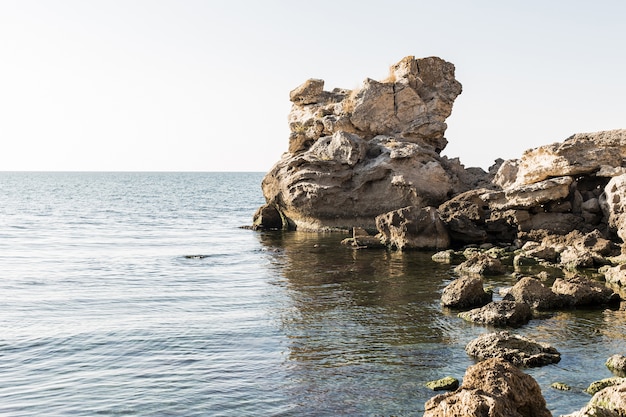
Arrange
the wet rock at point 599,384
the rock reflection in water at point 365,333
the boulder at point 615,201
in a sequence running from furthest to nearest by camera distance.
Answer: the boulder at point 615,201, the rock reflection in water at point 365,333, the wet rock at point 599,384

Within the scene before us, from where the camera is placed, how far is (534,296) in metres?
25.0

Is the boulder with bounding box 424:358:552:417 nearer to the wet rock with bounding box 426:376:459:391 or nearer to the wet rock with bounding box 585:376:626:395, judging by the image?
the wet rock with bounding box 426:376:459:391

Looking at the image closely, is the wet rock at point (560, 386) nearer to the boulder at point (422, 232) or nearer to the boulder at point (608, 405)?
the boulder at point (608, 405)

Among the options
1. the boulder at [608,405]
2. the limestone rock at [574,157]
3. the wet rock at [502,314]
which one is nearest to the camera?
the boulder at [608,405]

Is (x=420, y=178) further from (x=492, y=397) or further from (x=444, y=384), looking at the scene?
(x=492, y=397)

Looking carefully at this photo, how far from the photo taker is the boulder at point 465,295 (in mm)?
25305

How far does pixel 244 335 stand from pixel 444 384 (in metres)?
7.79

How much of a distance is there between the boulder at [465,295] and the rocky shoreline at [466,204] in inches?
2.1

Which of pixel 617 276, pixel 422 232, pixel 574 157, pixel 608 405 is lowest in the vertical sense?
pixel 608 405

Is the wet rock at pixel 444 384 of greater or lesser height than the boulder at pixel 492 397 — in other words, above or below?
below

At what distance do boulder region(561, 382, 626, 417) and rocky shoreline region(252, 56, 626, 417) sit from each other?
0.09 feet

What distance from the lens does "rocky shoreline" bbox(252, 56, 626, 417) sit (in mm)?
22703

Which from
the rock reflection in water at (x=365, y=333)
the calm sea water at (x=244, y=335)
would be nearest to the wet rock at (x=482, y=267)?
the rock reflection in water at (x=365, y=333)

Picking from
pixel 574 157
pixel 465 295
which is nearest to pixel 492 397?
pixel 465 295
